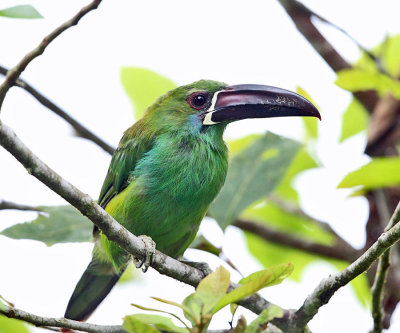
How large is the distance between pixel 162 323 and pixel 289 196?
2999 millimetres

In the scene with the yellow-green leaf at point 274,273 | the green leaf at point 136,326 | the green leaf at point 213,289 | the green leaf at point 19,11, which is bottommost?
the green leaf at point 136,326

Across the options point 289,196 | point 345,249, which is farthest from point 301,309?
point 289,196

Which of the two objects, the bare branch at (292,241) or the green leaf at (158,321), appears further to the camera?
the bare branch at (292,241)

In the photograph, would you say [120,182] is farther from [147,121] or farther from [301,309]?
[301,309]

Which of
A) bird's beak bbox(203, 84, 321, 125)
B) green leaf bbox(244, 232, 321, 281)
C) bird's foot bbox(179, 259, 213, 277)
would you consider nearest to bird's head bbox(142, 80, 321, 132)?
bird's beak bbox(203, 84, 321, 125)

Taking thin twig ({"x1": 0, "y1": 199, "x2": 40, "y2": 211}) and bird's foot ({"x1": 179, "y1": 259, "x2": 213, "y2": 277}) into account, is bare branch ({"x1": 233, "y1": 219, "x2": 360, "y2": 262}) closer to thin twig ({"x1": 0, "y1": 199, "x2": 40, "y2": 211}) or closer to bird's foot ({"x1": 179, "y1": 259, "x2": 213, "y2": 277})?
bird's foot ({"x1": 179, "y1": 259, "x2": 213, "y2": 277})

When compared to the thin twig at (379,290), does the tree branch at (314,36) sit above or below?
above

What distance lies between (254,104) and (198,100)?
446mm

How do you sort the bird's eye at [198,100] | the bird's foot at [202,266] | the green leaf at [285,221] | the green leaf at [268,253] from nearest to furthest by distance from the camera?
the bird's foot at [202,266] → the bird's eye at [198,100] → the green leaf at [268,253] → the green leaf at [285,221]

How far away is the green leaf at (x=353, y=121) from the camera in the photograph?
452 centimetres

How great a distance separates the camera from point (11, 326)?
10.9 ft

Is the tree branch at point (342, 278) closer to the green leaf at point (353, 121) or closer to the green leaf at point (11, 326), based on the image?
the green leaf at point (11, 326)

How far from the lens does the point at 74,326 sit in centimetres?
258

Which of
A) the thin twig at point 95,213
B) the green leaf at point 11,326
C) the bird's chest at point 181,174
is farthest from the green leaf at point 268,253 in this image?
the green leaf at point 11,326
